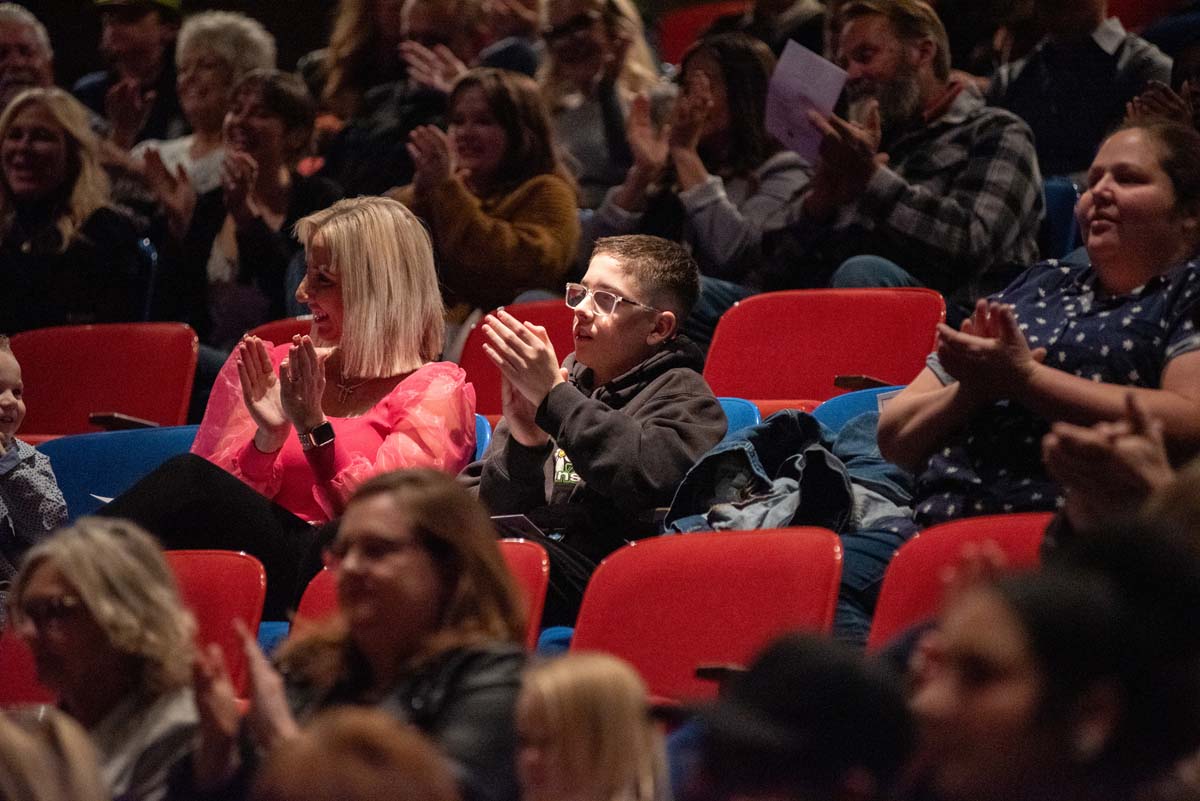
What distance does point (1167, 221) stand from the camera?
2594 millimetres

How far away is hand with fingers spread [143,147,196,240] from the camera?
5.18 m

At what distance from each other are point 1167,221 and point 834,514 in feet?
2.21

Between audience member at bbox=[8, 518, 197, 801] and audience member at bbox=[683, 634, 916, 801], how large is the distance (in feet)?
2.75

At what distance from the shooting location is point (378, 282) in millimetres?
3451

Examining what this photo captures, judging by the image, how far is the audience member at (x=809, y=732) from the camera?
1.44m

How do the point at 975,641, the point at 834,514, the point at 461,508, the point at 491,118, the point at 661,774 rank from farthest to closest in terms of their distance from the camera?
1. the point at 491,118
2. the point at 834,514
3. the point at 461,508
4. the point at 661,774
5. the point at 975,641

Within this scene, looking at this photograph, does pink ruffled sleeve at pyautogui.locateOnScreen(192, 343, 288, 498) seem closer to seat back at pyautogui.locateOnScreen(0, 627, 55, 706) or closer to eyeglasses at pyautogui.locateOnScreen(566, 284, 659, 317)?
seat back at pyautogui.locateOnScreen(0, 627, 55, 706)

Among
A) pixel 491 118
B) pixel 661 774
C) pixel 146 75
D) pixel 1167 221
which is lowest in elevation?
pixel 146 75

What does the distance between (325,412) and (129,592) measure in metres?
1.37

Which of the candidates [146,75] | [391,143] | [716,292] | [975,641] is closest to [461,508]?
[975,641]

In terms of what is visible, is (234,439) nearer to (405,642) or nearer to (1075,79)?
(405,642)

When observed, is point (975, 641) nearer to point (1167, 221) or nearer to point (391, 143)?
point (1167, 221)

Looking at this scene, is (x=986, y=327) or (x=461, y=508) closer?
(x=461, y=508)

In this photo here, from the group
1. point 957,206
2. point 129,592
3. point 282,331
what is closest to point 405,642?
point 129,592
